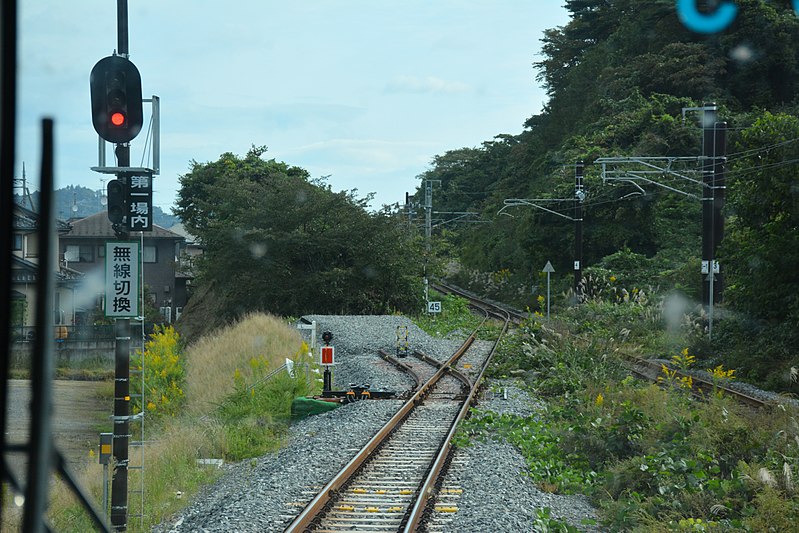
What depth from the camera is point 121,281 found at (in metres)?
9.19

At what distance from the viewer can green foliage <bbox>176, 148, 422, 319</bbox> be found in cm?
3906

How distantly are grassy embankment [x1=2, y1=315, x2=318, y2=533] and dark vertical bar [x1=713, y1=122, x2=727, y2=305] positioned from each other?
12.4m

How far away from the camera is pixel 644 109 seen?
165ft

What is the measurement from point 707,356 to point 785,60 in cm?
3441

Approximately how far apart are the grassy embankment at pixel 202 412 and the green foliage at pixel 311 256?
9.77 meters

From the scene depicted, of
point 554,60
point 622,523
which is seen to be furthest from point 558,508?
point 554,60

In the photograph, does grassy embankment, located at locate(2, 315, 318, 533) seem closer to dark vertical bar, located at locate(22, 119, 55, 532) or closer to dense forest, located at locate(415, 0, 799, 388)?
dark vertical bar, located at locate(22, 119, 55, 532)

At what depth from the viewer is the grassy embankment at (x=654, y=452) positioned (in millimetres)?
8406

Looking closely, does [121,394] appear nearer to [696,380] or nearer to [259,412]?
[259,412]

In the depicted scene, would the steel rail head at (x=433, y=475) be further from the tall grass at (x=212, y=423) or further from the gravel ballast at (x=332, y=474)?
the tall grass at (x=212, y=423)

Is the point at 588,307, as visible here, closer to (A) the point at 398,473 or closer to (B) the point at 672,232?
(B) the point at 672,232

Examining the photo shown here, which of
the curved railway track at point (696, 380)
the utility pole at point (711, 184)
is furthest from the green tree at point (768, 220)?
the curved railway track at point (696, 380)

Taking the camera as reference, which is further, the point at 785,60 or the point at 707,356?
the point at 785,60

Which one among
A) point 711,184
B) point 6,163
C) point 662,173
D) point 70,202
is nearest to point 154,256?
point 70,202
